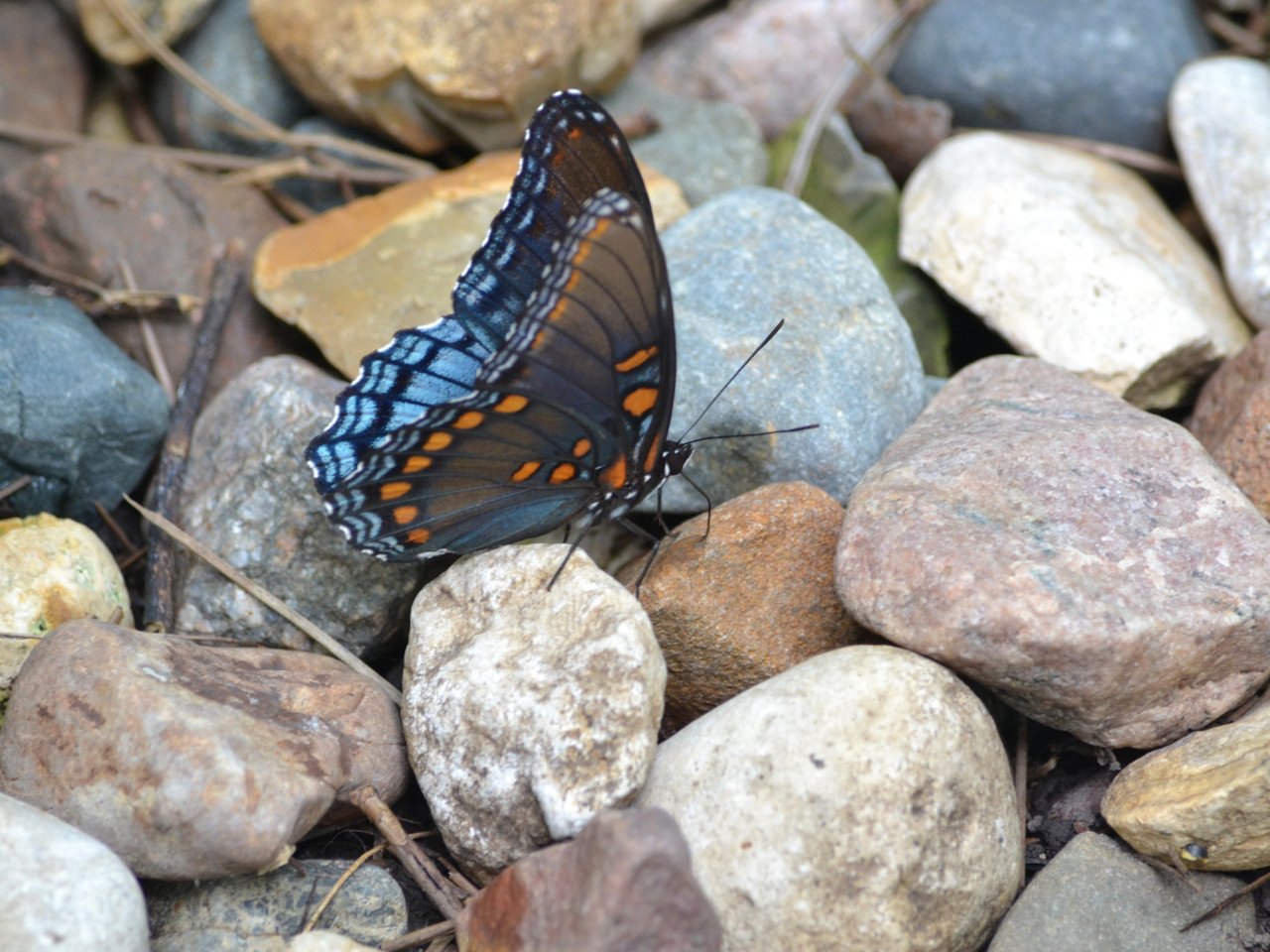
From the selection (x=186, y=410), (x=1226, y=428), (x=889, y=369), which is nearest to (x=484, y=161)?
(x=186, y=410)

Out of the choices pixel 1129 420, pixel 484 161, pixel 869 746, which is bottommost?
pixel 869 746

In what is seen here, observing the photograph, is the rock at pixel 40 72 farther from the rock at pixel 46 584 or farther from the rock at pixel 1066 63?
the rock at pixel 1066 63

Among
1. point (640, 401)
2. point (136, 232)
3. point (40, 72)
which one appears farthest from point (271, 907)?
point (40, 72)

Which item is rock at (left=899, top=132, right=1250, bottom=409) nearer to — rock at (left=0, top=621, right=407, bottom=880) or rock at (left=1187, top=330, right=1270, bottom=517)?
rock at (left=1187, top=330, right=1270, bottom=517)

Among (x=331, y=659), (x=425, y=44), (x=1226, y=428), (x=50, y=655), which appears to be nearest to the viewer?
(x=50, y=655)

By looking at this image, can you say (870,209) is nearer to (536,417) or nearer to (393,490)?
(536,417)

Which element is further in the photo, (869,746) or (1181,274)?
(1181,274)

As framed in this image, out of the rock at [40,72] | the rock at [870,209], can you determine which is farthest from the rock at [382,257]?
the rock at [40,72]

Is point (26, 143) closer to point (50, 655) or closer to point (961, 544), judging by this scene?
point (50, 655)
